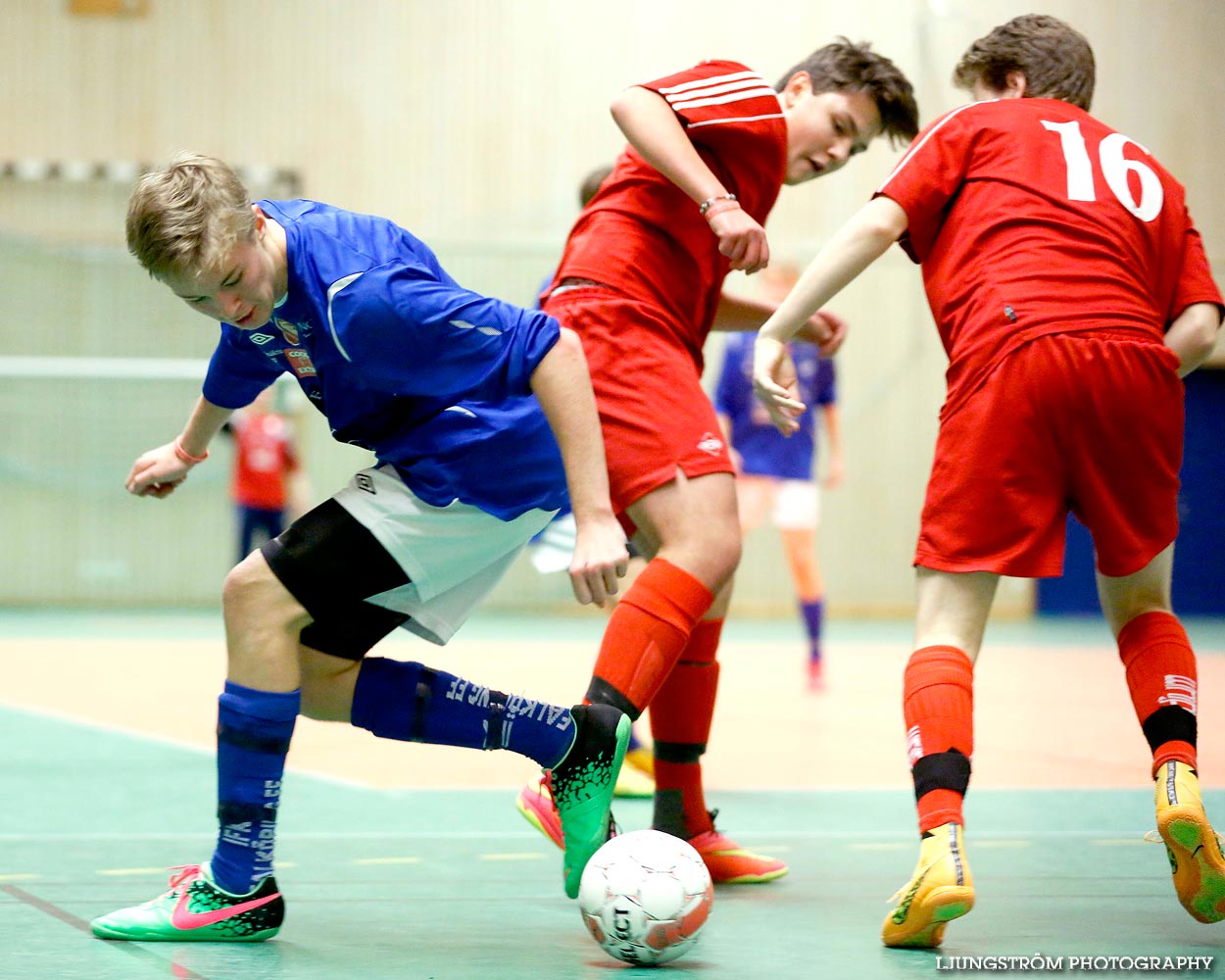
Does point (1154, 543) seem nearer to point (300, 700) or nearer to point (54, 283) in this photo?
point (300, 700)

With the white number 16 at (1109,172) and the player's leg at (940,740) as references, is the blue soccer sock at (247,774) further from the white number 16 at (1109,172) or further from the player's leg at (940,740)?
the white number 16 at (1109,172)

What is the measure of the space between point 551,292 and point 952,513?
39.5 inches

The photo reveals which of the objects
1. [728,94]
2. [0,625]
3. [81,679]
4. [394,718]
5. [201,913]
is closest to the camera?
[201,913]

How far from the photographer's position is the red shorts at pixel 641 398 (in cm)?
286

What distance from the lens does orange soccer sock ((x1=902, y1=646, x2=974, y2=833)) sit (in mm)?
2447

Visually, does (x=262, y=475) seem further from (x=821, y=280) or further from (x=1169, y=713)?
(x=1169, y=713)

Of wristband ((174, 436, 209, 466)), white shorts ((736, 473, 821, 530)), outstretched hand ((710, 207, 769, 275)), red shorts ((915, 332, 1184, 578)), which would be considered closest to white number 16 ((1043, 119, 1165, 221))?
red shorts ((915, 332, 1184, 578))

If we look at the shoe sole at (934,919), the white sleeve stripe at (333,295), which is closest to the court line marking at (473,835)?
A: the shoe sole at (934,919)

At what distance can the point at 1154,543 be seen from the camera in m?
2.63

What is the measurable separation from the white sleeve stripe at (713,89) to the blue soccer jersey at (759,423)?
468 cm

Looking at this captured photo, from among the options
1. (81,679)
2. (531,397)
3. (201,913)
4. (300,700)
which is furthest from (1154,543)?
(81,679)

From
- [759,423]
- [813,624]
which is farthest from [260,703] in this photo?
[759,423]

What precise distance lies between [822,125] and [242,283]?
138 cm

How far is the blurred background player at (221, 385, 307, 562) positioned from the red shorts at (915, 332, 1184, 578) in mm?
9097
